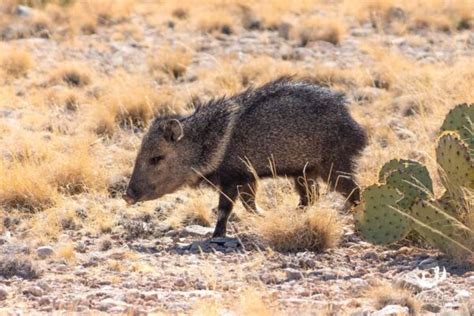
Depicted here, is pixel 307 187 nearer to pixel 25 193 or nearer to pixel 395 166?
pixel 395 166

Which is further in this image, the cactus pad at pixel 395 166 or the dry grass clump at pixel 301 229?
the dry grass clump at pixel 301 229

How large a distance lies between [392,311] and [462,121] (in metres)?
2.38

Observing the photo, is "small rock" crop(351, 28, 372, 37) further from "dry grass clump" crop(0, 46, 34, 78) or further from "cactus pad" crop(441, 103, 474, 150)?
"cactus pad" crop(441, 103, 474, 150)

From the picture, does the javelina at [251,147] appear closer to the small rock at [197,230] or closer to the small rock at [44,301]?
the small rock at [197,230]

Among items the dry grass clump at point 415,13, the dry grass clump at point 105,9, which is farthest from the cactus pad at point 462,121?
the dry grass clump at point 105,9

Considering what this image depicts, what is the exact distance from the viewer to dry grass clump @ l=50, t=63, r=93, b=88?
14.9 metres

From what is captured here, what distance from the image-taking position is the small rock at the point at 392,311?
5.73m

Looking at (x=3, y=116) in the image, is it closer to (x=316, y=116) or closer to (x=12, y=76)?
(x=12, y=76)

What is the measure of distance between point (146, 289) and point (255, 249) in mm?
1440

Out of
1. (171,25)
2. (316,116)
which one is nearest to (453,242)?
(316,116)

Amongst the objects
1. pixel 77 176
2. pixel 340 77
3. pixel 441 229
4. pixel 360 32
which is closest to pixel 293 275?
pixel 441 229

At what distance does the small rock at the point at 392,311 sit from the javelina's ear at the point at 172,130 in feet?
10.4

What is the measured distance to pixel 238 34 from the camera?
778 inches

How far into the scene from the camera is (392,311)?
5.75 m
